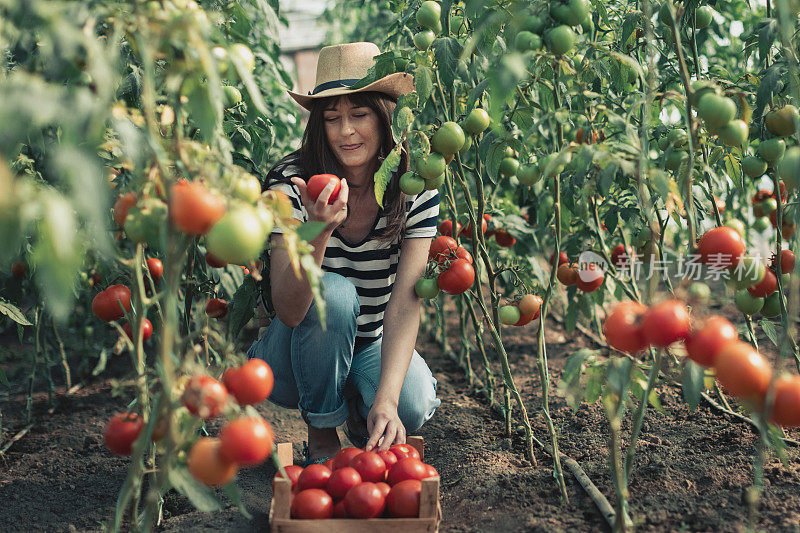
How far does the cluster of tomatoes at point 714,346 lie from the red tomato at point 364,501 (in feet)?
1.74

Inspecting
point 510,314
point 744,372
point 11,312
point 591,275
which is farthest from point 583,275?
point 11,312

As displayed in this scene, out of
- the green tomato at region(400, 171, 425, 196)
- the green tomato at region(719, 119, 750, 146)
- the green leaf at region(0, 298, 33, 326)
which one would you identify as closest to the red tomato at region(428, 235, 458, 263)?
the green tomato at region(400, 171, 425, 196)

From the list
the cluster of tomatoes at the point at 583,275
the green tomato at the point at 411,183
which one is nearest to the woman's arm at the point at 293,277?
the green tomato at the point at 411,183

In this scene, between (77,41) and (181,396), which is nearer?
(77,41)

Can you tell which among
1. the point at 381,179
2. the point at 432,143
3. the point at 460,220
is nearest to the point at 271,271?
the point at 381,179

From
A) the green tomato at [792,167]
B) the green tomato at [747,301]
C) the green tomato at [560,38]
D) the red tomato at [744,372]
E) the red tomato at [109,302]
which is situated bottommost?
the red tomato at [109,302]

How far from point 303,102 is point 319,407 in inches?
33.1

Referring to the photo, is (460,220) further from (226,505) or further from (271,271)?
(226,505)

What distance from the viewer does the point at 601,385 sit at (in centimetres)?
117

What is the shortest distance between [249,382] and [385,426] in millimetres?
615

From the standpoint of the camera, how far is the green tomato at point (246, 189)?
963 millimetres

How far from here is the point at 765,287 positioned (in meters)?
1.46

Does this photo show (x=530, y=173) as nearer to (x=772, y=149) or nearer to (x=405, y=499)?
(x=772, y=149)

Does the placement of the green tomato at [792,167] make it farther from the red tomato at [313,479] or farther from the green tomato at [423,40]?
the red tomato at [313,479]
